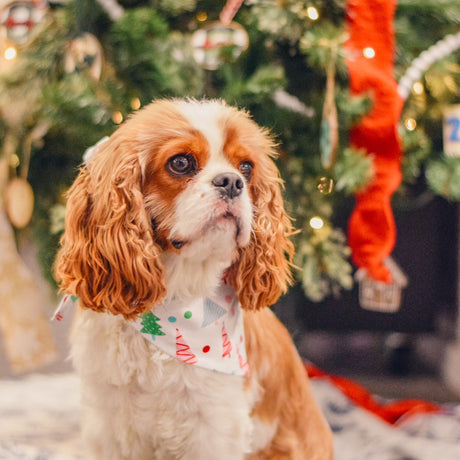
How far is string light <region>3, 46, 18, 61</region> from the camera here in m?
1.47

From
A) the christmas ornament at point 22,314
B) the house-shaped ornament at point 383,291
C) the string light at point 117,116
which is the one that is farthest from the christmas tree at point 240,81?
the christmas ornament at point 22,314

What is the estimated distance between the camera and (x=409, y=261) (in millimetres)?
2658

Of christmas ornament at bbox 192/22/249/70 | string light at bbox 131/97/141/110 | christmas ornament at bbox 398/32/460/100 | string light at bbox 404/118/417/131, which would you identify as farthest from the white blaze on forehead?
string light at bbox 404/118/417/131

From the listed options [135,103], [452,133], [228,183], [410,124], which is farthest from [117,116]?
[452,133]

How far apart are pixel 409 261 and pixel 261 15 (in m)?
1.68

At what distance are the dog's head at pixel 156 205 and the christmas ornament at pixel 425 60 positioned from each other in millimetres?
638

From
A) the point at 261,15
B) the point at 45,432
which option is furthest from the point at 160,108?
the point at 45,432

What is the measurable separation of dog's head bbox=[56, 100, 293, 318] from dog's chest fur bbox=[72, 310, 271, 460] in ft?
0.32

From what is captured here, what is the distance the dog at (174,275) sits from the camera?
987 mm

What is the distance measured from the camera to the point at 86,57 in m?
1.32

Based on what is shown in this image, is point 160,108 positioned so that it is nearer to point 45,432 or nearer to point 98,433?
point 98,433

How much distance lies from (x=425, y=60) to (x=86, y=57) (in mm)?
931

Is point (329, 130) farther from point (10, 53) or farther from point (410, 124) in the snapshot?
point (10, 53)

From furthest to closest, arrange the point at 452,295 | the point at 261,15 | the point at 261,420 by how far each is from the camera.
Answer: the point at 452,295, the point at 261,15, the point at 261,420
